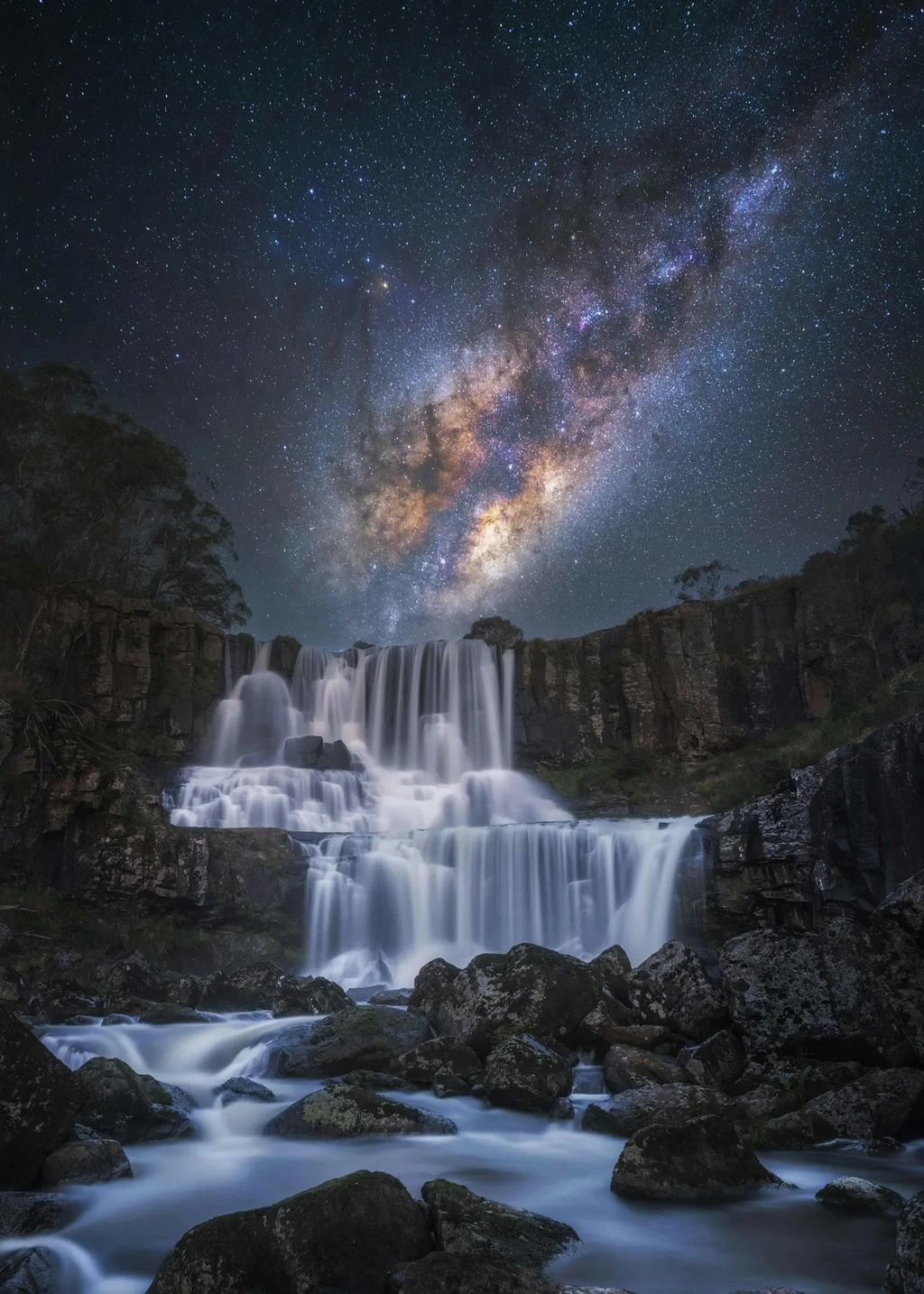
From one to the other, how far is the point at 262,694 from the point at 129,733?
7305mm

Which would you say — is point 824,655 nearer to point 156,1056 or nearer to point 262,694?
point 262,694

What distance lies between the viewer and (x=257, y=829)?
21.8 meters

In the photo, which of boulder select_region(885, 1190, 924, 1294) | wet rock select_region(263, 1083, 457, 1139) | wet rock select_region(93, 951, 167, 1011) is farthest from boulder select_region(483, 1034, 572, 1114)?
wet rock select_region(93, 951, 167, 1011)

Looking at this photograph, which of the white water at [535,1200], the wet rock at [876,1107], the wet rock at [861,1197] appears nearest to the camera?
the white water at [535,1200]

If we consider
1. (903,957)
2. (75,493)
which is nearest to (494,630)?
(75,493)

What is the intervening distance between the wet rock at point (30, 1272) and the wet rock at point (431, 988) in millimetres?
7359

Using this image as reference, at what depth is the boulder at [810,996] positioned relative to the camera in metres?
8.80

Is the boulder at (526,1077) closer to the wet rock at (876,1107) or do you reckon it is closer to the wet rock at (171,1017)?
the wet rock at (876,1107)

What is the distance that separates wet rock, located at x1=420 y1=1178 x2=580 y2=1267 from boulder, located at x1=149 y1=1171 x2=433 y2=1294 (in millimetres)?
169

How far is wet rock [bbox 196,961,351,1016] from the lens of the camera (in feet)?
46.9

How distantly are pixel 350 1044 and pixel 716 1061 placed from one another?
4.81m

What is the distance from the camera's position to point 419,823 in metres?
30.1

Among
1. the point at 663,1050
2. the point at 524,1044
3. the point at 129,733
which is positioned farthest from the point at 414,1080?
the point at 129,733

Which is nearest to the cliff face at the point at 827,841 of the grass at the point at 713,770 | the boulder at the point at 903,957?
the boulder at the point at 903,957
